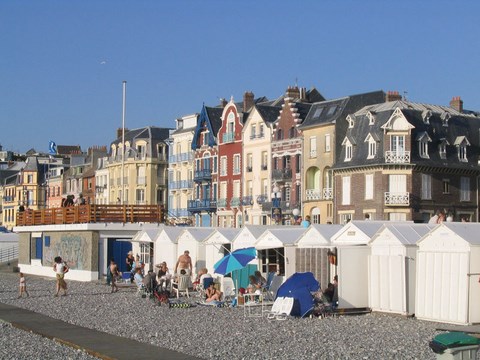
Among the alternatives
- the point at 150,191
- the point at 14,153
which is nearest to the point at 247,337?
the point at 150,191

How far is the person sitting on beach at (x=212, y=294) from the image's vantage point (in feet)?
101

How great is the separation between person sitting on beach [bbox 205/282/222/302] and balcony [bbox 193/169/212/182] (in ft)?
153

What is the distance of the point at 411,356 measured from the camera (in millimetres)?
18234

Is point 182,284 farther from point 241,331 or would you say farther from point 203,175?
point 203,175

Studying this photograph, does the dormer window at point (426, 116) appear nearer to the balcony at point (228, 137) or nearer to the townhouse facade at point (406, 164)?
the townhouse facade at point (406, 164)

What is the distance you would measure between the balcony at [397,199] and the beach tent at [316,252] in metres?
28.0

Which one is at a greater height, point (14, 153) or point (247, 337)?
point (14, 153)

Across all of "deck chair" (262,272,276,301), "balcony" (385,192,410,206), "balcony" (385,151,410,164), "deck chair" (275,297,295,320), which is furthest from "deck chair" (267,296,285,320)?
"balcony" (385,151,410,164)

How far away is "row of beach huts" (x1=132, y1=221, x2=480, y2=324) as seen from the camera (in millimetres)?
23781

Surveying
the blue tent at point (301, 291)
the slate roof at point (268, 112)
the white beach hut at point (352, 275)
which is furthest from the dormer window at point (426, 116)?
the blue tent at point (301, 291)

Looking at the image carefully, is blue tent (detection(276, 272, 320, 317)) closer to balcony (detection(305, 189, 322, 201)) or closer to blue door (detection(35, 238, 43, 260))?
blue door (detection(35, 238, 43, 260))

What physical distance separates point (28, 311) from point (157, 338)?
8374 millimetres

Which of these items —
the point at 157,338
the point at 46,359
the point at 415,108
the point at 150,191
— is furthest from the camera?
the point at 150,191

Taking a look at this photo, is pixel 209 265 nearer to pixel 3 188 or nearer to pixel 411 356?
pixel 411 356
